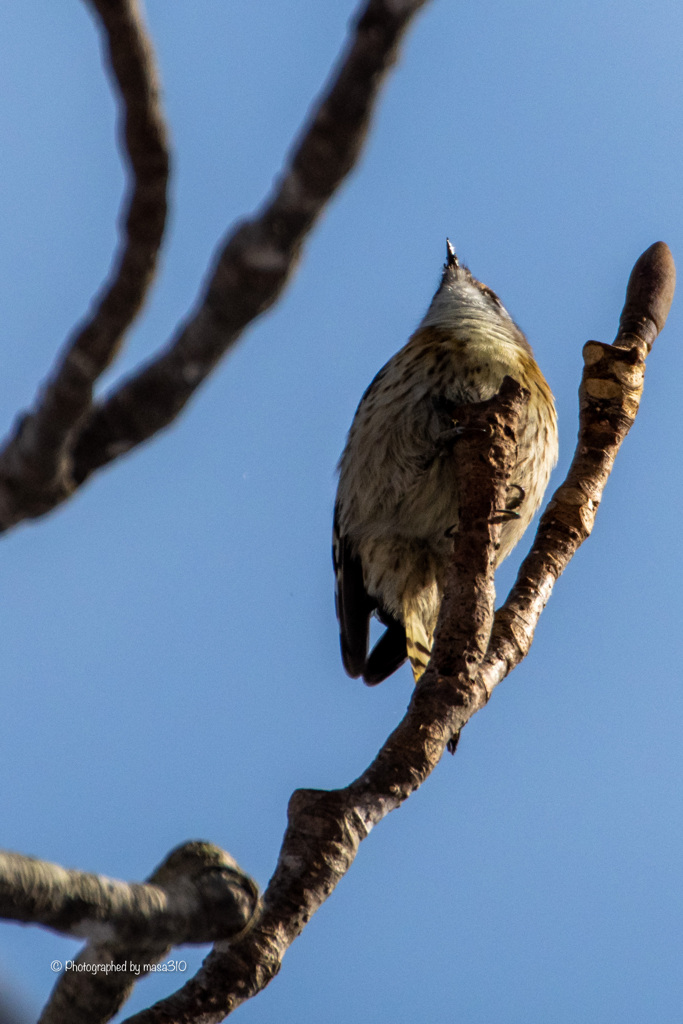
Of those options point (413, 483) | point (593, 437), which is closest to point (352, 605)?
point (413, 483)

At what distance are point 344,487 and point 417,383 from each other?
834mm

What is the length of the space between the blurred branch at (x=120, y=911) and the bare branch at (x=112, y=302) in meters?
0.69

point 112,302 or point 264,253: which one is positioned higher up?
point 264,253

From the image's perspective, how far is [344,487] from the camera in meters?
5.91

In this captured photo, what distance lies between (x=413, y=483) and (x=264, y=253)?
356cm

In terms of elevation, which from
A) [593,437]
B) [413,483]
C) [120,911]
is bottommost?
[120,911]

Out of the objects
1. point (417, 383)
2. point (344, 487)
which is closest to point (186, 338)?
point (417, 383)

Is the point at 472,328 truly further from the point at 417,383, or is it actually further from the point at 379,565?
the point at 379,565

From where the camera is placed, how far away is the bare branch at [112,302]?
5.53 ft

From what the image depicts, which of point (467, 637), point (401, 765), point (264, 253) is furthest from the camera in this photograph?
point (467, 637)

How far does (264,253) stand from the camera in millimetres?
1778

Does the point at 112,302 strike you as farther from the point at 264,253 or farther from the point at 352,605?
the point at 352,605

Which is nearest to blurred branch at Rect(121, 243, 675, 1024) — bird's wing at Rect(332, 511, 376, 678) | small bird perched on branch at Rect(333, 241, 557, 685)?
small bird perched on branch at Rect(333, 241, 557, 685)

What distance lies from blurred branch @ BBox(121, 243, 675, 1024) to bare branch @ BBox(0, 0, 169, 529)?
1.30 meters
